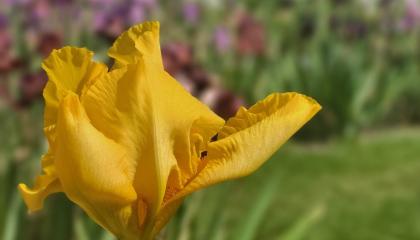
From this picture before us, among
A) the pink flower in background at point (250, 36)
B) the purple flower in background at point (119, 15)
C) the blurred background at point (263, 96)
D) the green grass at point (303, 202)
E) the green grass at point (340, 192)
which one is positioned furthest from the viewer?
the pink flower in background at point (250, 36)

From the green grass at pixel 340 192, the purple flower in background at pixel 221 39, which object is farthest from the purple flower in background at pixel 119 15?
the purple flower in background at pixel 221 39

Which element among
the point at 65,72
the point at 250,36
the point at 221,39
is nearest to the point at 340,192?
the point at 250,36

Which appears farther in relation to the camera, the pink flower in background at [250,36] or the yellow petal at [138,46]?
the pink flower in background at [250,36]

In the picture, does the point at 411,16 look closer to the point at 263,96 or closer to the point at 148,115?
the point at 263,96

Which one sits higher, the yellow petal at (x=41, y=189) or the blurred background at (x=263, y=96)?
the yellow petal at (x=41, y=189)

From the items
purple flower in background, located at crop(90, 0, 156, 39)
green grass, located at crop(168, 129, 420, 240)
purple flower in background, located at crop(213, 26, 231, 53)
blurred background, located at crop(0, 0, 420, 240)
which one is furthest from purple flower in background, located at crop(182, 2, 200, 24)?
purple flower in background, located at crop(90, 0, 156, 39)

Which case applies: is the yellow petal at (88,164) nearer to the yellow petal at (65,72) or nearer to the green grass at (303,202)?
the yellow petal at (65,72)

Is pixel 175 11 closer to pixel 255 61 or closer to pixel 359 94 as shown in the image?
pixel 255 61

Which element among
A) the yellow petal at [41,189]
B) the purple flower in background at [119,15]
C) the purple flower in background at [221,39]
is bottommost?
the purple flower in background at [221,39]
